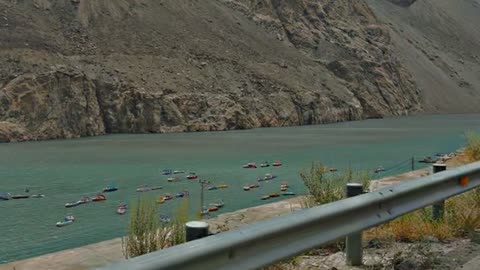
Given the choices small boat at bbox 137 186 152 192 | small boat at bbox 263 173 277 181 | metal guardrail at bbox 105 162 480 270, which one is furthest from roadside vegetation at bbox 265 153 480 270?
small boat at bbox 263 173 277 181

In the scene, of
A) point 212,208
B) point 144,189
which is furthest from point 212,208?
point 144,189

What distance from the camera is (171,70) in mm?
73125

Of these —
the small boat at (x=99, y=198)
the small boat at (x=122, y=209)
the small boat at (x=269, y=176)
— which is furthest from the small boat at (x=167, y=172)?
the small boat at (x=122, y=209)

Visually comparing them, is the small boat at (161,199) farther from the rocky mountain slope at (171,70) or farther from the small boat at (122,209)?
the rocky mountain slope at (171,70)

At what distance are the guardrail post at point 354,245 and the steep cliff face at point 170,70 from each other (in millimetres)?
53260

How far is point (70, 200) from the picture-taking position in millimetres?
22562

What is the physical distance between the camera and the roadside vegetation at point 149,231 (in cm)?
624

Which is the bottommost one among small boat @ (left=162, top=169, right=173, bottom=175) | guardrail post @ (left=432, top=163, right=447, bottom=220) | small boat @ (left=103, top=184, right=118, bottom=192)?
small boat @ (left=162, top=169, right=173, bottom=175)

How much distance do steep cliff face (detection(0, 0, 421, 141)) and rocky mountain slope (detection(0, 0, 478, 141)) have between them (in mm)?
137

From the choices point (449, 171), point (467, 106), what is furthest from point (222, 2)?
point (449, 171)

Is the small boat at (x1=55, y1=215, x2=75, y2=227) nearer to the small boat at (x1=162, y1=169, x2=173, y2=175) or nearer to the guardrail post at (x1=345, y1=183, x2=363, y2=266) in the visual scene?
the small boat at (x1=162, y1=169, x2=173, y2=175)

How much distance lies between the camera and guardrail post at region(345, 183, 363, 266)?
19.1ft

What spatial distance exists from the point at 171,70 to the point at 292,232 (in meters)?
69.7

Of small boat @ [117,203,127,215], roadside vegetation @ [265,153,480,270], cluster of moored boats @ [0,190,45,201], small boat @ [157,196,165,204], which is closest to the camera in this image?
roadside vegetation @ [265,153,480,270]
